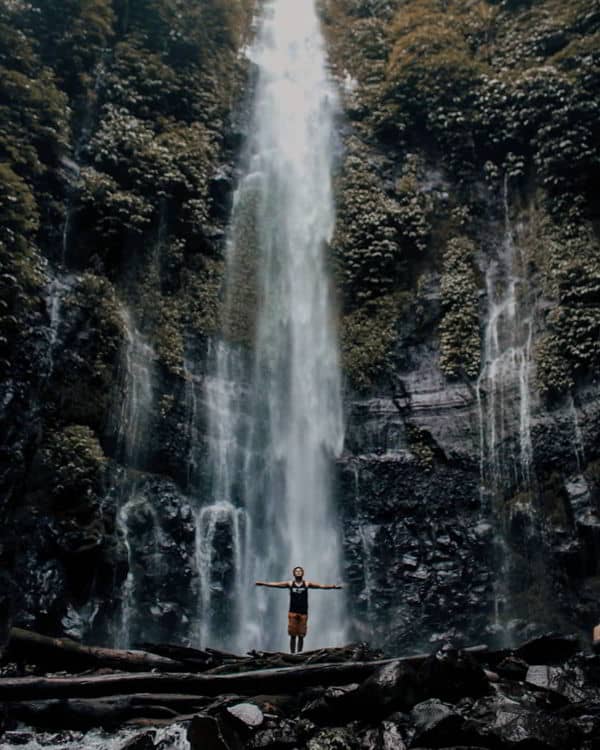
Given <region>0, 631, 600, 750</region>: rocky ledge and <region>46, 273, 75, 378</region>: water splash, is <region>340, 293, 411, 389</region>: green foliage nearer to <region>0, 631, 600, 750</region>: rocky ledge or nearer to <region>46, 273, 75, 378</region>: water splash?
<region>46, 273, 75, 378</region>: water splash

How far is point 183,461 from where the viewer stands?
13.7 metres

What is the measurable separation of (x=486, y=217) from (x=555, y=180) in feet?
5.87

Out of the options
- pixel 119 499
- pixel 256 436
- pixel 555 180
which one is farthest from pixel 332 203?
pixel 119 499

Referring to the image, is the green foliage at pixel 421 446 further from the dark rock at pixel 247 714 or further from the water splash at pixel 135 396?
the dark rock at pixel 247 714

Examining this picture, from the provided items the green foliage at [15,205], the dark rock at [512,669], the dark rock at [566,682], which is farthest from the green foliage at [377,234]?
the dark rock at [566,682]

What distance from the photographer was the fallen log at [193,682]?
6480 mm

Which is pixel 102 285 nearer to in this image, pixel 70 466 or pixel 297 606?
pixel 70 466

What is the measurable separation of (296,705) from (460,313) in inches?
414

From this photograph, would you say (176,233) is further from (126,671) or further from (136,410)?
(126,671)

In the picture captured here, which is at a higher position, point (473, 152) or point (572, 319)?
point (473, 152)

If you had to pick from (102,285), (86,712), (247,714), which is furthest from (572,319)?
(86,712)

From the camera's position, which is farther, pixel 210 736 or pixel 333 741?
pixel 333 741

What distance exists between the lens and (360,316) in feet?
53.2

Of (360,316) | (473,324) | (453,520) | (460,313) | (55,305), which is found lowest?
(453,520)
